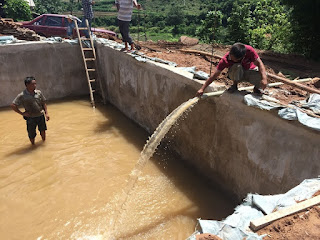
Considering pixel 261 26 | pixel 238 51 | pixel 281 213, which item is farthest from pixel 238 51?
pixel 261 26

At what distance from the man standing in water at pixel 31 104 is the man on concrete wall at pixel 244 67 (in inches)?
A: 132

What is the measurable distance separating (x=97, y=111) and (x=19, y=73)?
273 cm

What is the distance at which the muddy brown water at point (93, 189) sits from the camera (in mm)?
4086

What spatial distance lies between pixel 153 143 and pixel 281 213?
2.34 meters

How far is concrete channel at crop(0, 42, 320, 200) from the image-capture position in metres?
3.48

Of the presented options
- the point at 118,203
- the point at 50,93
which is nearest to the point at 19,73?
the point at 50,93

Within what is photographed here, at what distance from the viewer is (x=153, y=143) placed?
Answer: 4277 mm

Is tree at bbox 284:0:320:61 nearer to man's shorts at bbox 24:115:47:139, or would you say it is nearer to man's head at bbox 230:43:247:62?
man's head at bbox 230:43:247:62

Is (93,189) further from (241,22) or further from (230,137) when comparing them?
(241,22)

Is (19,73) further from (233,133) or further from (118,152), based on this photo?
(233,133)

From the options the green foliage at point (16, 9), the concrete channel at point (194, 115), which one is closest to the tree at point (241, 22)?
the concrete channel at point (194, 115)

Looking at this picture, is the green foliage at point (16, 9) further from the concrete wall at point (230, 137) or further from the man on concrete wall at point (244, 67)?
the man on concrete wall at point (244, 67)

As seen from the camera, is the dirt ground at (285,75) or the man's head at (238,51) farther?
the man's head at (238,51)

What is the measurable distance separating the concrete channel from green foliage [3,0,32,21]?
16.0 m
